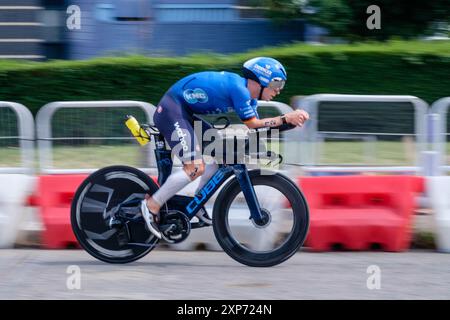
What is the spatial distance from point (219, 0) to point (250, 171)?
11.0 meters

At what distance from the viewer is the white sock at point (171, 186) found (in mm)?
6129

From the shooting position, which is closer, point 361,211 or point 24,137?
point 361,211

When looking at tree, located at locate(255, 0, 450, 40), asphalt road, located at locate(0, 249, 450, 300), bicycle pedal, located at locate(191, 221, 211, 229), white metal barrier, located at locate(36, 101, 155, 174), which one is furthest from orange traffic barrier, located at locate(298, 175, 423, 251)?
tree, located at locate(255, 0, 450, 40)

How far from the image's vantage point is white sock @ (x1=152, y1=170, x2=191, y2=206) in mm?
6129

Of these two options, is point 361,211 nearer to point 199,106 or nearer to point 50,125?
point 199,106

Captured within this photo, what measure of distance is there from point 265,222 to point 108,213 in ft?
4.16

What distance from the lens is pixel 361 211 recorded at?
7.01m

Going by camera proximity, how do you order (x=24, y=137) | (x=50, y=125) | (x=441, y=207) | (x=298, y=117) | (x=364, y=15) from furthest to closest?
(x=364, y=15) < (x=50, y=125) < (x=24, y=137) < (x=441, y=207) < (x=298, y=117)

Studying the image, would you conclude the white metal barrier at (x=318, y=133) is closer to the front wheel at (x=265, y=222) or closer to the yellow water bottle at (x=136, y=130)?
the front wheel at (x=265, y=222)

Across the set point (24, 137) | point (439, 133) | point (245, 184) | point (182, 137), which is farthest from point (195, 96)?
point (439, 133)

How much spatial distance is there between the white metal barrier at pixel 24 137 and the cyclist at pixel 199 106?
1797 mm

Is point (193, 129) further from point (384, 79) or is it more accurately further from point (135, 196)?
point (384, 79)

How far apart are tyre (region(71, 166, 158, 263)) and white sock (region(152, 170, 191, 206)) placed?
7.2 inches

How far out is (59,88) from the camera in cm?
1313
